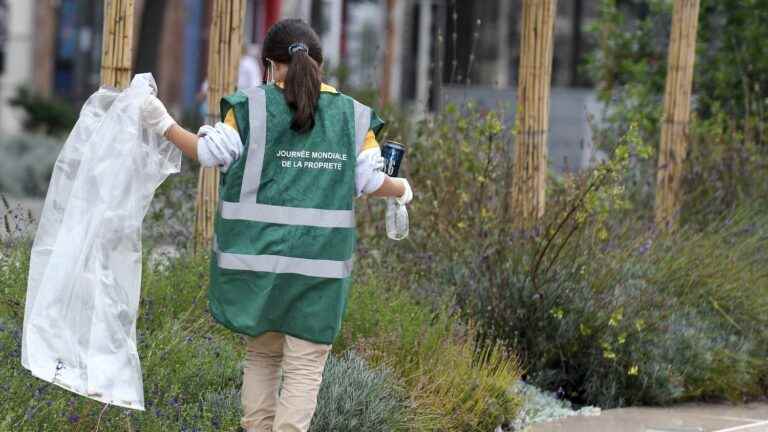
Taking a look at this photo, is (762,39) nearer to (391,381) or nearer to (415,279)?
(415,279)

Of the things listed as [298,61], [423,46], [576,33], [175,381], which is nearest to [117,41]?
[298,61]

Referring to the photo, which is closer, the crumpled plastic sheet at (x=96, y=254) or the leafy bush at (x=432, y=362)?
the crumpled plastic sheet at (x=96, y=254)

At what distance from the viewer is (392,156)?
4.34 m

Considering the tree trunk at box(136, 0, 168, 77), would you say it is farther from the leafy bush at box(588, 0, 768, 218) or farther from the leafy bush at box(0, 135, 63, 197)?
the leafy bush at box(588, 0, 768, 218)

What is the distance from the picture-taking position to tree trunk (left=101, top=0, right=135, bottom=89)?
5051mm

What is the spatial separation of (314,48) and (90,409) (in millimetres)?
1318

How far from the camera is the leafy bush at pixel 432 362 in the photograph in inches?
203

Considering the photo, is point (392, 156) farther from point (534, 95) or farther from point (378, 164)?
point (534, 95)

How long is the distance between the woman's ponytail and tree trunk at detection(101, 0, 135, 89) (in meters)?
1.14

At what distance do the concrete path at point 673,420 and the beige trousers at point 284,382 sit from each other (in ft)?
5.02

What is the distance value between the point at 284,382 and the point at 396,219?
0.68 m

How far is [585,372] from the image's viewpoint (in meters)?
6.36

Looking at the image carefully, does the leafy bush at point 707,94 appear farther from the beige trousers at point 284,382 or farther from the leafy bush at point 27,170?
the leafy bush at point 27,170

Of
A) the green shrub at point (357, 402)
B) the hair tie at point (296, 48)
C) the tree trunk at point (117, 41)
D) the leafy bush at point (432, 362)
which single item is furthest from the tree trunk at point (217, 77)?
the hair tie at point (296, 48)
